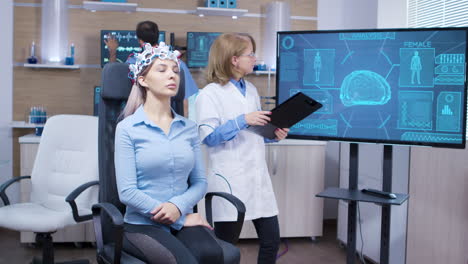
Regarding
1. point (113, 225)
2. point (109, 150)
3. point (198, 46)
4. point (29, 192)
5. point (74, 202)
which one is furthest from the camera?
point (198, 46)

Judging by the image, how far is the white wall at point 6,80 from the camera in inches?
159

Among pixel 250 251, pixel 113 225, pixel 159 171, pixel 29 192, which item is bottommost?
pixel 250 251

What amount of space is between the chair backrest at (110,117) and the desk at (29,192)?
167 centimetres

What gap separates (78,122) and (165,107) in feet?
4.16

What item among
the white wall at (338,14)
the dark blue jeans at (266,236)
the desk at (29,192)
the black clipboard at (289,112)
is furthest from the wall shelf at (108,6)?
the dark blue jeans at (266,236)

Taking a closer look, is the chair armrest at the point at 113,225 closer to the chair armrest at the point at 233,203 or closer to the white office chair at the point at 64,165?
the chair armrest at the point at 233,203

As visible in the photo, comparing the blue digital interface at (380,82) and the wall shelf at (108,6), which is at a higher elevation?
the wall shelf at (108,6)

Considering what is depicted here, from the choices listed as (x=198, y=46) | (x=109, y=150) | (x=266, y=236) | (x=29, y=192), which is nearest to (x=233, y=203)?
(x=266, y=236)

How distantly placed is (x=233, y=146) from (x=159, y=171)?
0.50 metres

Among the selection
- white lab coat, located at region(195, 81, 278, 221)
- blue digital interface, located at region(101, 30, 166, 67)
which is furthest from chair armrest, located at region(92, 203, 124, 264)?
blue digital interface, located at region(101, 30, 166, 67)

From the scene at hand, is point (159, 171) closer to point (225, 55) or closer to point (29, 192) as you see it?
point (225, 55)

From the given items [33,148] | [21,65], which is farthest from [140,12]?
[33,148]

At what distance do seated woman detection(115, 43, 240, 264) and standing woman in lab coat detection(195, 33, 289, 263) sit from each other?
0.23 m

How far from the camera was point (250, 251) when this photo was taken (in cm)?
365
